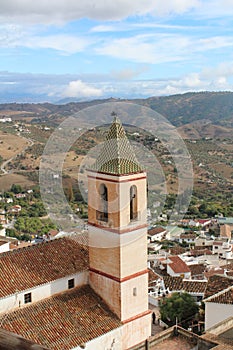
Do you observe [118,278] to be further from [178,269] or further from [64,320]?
[178,269]

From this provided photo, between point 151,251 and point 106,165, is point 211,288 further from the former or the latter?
point 151,251

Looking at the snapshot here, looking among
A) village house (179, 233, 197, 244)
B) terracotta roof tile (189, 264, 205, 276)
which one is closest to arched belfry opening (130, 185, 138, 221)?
terracotta roof tile (189, 264, 205, 276)

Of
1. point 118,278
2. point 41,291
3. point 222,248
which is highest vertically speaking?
point 118,278

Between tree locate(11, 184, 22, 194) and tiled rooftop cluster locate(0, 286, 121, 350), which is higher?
tiled rooftop cluster locate(0, 286, 121, 350)

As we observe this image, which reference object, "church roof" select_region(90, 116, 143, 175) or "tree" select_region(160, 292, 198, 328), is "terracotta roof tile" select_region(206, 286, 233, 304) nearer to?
"tree" select_region(160, 292, 198, 328)

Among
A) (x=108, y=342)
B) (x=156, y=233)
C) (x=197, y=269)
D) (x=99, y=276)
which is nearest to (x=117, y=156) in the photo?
(x=99, y=276)
